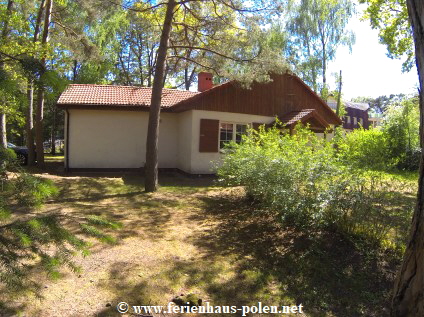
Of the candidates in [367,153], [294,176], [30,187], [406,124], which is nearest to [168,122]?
[294,176]

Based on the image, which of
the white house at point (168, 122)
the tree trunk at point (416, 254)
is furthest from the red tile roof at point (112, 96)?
the tree trunk at point (416, 254)

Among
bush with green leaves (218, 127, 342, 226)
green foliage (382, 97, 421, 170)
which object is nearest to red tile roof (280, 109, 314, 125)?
bush with green leaves (218, 127, 342, 226)

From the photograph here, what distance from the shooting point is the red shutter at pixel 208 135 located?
535 inches

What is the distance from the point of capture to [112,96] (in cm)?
1460

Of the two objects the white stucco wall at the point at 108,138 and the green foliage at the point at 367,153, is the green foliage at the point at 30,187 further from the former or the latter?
the white stucco wall at the point at 108,138

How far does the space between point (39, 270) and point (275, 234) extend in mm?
3782

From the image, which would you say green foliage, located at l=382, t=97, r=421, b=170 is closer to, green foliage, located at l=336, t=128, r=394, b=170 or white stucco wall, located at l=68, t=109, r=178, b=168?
white stucco wall, located at l=68, t=109, r=178, b=168

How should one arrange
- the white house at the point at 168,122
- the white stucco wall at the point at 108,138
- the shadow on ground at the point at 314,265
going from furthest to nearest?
the white stucco wall at the point at 108,138 → the white house at the point at 168,122 → the shadow on ground at the point at 314,265

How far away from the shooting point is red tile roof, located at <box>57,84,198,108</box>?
533 inches

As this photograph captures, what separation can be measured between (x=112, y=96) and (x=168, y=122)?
2.61 metres

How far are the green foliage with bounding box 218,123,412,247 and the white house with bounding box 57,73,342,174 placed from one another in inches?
282

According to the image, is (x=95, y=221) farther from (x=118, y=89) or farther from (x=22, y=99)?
(x=118, y=89)

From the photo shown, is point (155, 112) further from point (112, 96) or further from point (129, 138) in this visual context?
point (112, 96)

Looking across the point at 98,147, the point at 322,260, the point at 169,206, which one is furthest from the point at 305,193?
the point at 98,147
